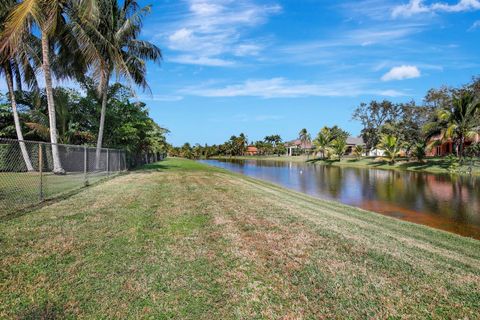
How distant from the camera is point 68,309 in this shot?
322cm

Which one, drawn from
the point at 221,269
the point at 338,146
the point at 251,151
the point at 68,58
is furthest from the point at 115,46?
the point at 251,151

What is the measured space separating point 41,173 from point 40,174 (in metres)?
0.11

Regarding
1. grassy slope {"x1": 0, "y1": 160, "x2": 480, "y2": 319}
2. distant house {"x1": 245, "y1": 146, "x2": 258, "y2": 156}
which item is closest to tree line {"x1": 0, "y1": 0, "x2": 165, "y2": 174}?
grassy slope {"x1": 0, "y1": 160, "x2": 480, "y2": 319}

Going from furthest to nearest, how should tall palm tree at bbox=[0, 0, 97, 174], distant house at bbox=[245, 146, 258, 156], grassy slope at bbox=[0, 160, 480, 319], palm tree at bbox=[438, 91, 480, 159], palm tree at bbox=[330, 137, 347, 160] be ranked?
distant house at bbox=[245, 146, 258, 156]
palm tree at bbox=[330, 137, 347, 160]
palm tree at bbox=[438, 91, 480, 159]
tall palm tree at bbox=[0, 0, 97, 174]
grassy slope at bbox=[0, 160, 480, 319]

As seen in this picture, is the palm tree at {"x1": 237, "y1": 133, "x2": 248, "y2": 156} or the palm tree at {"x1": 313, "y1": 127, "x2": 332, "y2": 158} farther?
the palm tree at {"x1": 237, "y1": 133, "x2": 248, "y2": 156}

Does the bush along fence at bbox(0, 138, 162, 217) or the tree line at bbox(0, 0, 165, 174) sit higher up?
the tree line at bbox(0, 0, 165, 174)

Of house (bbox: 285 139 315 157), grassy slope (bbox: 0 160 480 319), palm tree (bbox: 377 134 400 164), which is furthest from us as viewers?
house (bbox: 285 139 315 157)

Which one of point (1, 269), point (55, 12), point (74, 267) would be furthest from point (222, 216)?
point (55, 12)

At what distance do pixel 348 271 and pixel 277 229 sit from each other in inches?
82.0

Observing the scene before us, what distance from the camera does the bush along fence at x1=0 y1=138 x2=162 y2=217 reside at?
25.8 ft

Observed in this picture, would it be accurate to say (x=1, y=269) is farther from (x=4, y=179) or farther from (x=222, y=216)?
(x=4, y=179)

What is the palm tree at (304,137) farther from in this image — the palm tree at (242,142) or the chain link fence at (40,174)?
the chain link fence at (40,174)

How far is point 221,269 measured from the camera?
4.32 m

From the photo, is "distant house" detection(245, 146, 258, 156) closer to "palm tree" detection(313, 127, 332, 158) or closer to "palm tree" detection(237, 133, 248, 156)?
"palm tree" detection(237, 133, 248, 156)
